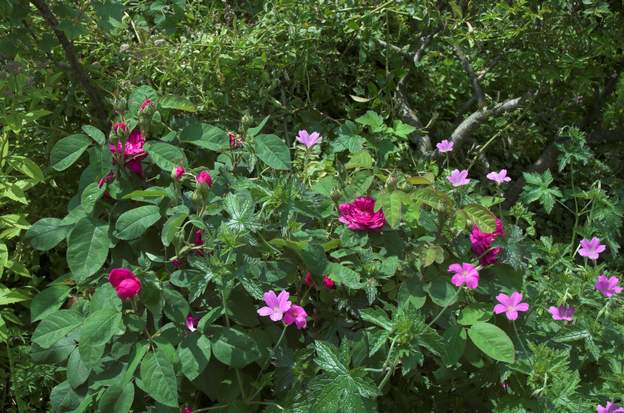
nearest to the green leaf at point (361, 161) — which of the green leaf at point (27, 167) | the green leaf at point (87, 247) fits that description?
the green leaf at point (87, 247)

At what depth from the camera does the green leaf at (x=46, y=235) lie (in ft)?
7.01

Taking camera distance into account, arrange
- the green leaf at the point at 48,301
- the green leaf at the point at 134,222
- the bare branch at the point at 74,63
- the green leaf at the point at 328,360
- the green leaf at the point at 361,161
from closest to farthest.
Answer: the green leaf at the point at 328,360
the green leaf at the point at 134,222
the green leaf at the point at 48,301
the green leaf at the point at 361,161
the bare branch at the point at 74,63

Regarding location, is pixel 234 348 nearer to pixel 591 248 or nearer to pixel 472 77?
pixel 591 248

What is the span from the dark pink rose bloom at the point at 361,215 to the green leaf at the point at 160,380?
1.90 feet

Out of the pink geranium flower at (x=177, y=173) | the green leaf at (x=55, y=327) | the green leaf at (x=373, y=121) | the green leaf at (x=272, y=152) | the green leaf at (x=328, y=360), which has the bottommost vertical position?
the green leaf at (x=328, y=360)

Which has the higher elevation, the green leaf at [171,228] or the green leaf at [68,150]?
the green leaf at [68,150]

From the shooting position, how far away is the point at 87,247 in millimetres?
2051

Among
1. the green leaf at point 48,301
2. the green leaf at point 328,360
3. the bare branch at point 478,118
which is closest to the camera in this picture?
the green leaf at point 328,360

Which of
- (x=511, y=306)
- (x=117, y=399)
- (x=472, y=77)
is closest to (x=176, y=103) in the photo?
(x=117, y=399)

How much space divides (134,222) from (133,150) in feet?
0.77

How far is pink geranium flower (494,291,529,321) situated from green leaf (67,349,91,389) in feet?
3.24

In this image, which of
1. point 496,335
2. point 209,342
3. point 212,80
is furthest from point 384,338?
point 212,80

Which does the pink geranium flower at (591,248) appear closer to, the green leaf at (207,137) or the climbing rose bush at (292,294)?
the climbing rose bush at (292,294)

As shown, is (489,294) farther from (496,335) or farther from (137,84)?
(137,84)
